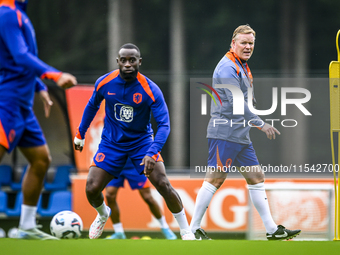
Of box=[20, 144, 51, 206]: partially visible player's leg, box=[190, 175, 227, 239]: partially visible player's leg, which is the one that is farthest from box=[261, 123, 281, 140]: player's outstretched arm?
box=[20, 144, 51, 206]: partially visible player's leg

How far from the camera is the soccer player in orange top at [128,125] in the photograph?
4.70m

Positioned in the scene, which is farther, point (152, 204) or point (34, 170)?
point (152, 204)

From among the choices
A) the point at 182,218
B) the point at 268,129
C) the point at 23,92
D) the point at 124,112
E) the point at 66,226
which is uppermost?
the point at 23,92

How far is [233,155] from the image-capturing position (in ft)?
16.3

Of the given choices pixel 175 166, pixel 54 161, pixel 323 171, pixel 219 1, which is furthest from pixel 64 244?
pixel 219 1

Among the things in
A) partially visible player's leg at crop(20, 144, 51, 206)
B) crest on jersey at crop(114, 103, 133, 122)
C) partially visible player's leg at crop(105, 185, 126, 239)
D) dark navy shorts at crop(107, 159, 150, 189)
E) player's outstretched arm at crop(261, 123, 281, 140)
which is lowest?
partially visible player's leg at crop(105, 185, 126, 239)

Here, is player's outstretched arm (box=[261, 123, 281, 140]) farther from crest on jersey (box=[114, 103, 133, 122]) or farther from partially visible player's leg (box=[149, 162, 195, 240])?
crest on jersey (box=[114, 103, 133, 122])

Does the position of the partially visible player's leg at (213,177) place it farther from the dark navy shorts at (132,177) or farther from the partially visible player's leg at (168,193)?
the dark navy shorts at (132,177)

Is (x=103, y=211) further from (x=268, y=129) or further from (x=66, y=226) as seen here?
(x=268, y=129)

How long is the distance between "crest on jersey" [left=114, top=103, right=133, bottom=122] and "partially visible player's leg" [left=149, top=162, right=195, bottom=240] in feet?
1.69

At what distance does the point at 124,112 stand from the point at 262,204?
1.63 meters

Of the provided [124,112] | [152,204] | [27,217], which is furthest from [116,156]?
[152,204]

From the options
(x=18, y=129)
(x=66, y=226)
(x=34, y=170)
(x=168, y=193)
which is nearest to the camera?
(x=18, y=129)

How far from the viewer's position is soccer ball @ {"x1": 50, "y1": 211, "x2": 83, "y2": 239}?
204 inches
